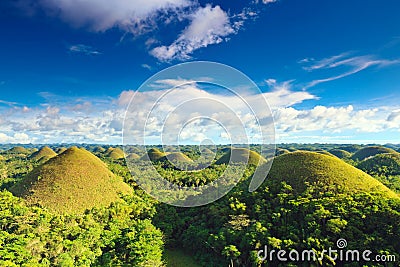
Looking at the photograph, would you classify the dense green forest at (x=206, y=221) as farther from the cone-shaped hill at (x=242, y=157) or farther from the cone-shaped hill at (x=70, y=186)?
the cone-shaped hill at (x=242, y=157)

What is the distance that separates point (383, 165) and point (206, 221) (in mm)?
32918

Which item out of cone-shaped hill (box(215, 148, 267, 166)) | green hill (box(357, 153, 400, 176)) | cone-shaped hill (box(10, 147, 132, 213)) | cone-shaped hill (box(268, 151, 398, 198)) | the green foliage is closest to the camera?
the green foliage

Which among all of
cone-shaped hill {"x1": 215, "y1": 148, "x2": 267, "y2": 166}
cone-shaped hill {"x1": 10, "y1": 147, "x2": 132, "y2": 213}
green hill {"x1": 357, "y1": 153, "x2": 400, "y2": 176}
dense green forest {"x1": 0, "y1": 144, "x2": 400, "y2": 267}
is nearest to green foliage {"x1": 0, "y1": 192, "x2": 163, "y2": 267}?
dense green forest {"x1": 0, "y1": 144, "x2": 400, "y2": 267}

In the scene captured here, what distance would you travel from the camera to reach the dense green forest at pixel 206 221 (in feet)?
46.4

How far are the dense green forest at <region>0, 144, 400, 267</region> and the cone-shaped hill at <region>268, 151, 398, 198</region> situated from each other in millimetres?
76

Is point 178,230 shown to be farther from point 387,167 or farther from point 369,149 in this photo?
point 369,149

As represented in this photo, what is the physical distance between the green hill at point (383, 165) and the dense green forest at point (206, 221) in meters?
14.7

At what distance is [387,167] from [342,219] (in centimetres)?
2975

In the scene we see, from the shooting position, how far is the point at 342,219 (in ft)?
50.2

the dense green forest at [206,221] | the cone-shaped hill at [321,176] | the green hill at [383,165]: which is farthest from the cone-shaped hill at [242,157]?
the dense green forest at [206,221]

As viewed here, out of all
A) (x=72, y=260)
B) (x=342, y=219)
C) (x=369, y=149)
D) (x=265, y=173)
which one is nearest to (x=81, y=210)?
(x=72, y=260)

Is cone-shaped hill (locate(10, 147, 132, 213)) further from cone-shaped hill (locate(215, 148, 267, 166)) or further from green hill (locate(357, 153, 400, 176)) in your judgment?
green hill (locate(357, 153, 400, 176))

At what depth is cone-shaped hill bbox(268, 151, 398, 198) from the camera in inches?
787

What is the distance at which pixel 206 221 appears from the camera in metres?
20.2
